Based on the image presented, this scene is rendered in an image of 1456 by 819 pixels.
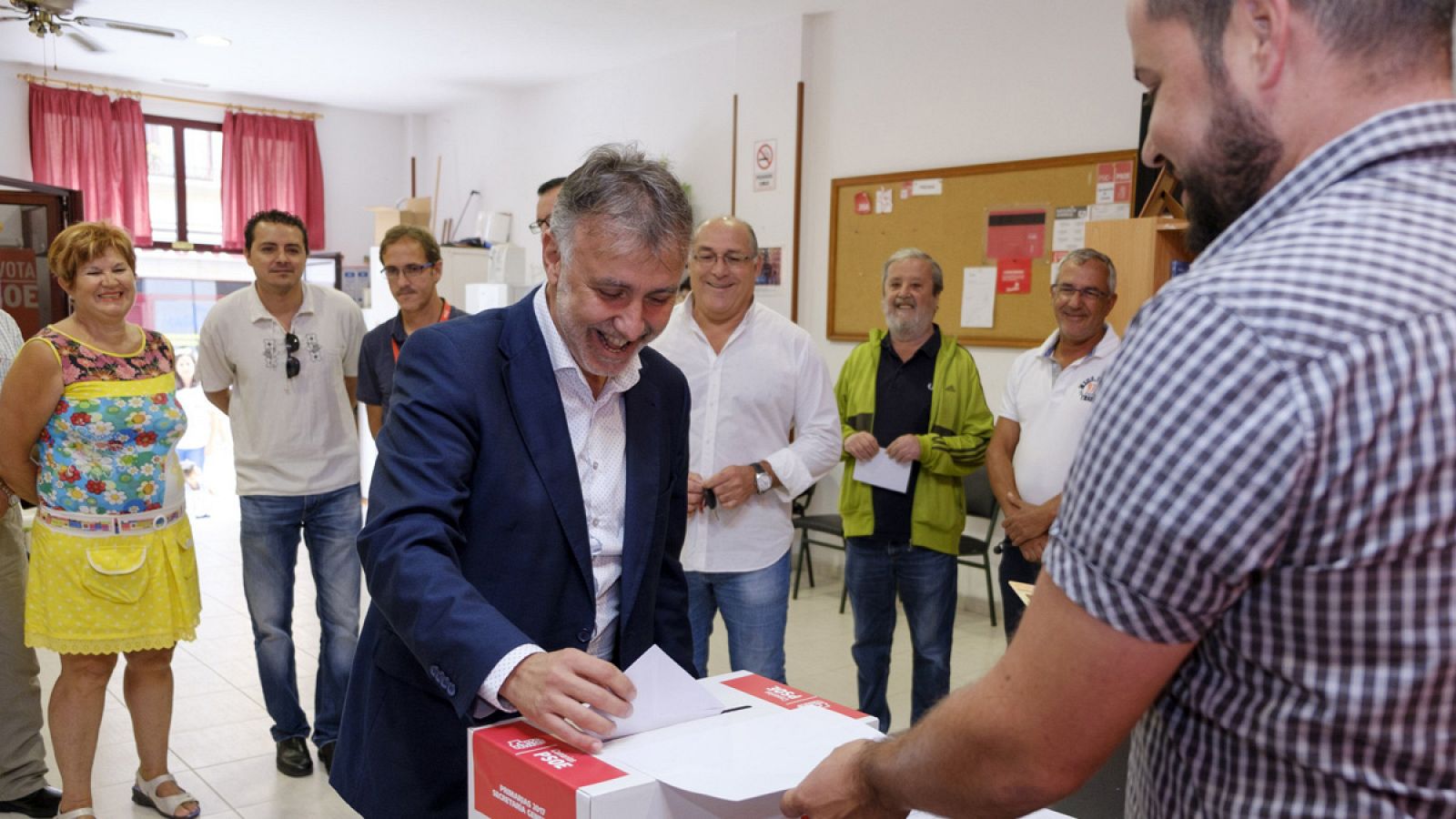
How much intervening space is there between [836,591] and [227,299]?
3596 millimetres

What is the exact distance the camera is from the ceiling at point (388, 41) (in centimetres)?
640

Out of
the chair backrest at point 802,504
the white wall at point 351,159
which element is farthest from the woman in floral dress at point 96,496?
the white wall at point 351,159

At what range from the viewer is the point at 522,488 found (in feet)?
4.72

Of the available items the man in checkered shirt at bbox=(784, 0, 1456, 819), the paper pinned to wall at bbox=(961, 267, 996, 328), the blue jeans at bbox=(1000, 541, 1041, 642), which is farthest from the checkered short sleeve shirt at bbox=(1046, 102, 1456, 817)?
the paper pinned to wall at bbox=(961, 267, 996, 328)

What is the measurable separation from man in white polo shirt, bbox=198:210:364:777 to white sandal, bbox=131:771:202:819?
353mm

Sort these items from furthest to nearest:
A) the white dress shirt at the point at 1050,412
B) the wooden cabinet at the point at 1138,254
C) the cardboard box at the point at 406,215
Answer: the cardboard box at the point at 406,215
the wooden cabinet at the point at 1138,254
the white dress shirt at the point at 1050,412

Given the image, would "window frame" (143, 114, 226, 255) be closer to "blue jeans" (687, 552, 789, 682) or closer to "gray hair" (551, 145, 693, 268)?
"blue jeans" (687, 552, 789, 682)

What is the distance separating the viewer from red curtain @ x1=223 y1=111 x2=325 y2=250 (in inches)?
370

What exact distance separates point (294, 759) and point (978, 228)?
403cm

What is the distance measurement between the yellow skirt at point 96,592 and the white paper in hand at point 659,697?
7.32 feet

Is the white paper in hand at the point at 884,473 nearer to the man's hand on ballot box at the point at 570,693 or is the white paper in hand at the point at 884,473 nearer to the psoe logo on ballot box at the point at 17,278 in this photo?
the man's hand on ballot box at the point at 570,693

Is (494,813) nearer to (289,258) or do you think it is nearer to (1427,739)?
(1427,739)

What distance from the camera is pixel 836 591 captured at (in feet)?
19.4

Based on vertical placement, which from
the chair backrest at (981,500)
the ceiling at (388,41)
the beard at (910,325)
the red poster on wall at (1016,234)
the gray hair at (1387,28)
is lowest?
the chair backrest at (981,500)
